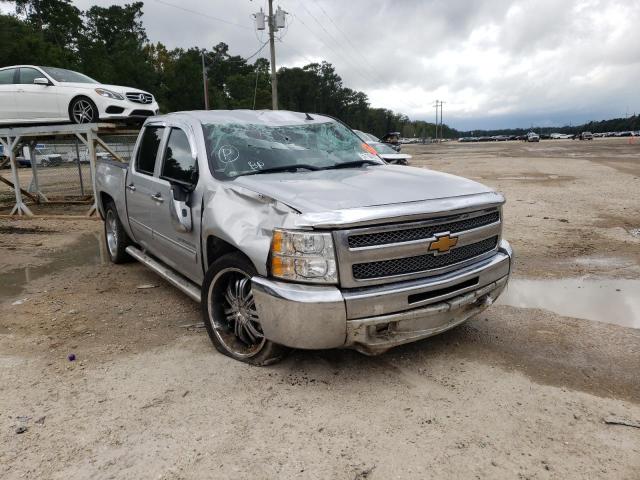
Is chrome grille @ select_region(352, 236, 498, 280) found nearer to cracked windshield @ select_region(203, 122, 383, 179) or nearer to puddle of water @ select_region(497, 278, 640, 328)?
cracked windshield @ select_region(203, 122, 383, 179)

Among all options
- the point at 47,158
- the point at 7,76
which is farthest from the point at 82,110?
the point at 47,158

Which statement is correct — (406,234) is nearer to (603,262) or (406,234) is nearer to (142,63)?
(603,262)

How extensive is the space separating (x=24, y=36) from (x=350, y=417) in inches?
2188

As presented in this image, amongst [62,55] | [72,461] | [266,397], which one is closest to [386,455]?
[266,397]

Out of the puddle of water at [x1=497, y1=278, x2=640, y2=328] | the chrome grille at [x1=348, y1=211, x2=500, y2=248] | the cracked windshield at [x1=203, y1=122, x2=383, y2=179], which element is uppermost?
the cracked windshield at [x1=203, y1=122, x2=383, y2=179]

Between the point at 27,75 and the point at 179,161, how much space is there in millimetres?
8508

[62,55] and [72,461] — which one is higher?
[62,55]

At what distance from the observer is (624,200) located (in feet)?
37.1

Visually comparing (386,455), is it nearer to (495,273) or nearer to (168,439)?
(168,439)

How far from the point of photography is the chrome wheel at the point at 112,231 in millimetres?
6570

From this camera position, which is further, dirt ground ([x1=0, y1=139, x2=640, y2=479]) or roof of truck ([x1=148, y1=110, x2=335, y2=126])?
roof of truck ([x1=148, y1=110, x2=335, y2=126])

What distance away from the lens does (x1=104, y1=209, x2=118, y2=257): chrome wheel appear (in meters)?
6.57

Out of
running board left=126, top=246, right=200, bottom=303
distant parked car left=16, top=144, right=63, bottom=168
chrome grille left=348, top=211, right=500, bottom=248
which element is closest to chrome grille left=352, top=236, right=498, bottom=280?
chrome grille left=348, top=211, right=500, bottom=248

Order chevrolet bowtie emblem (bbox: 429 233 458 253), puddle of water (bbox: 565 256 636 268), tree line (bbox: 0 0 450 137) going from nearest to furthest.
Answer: chevrolet bowtie emblem (bbox: 429 233 458 253) → puddle of water (bbox: 565 256 636 268) → tree line (bbox: 0 0 450 137)
